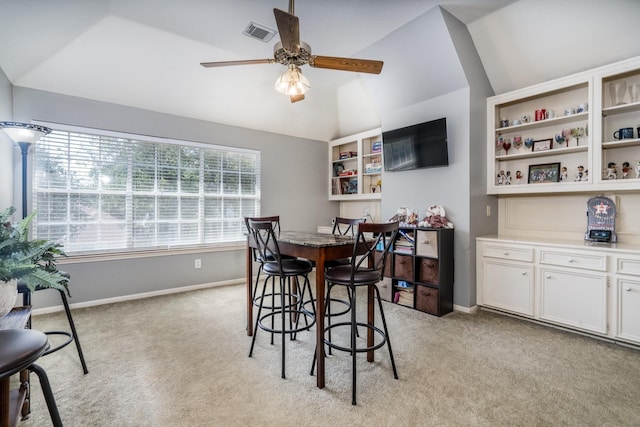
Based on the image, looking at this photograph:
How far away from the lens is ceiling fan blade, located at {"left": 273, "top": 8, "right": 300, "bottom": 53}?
1.76m

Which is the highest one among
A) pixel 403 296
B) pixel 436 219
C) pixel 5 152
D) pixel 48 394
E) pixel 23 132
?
pixel 23 132

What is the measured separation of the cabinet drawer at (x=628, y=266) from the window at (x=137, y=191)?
4.24m

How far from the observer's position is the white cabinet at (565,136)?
277cm

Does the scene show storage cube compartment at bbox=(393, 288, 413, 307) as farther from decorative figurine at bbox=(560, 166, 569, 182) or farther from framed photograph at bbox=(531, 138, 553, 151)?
framed photograph at bbox=(531, 138, 553, 151)

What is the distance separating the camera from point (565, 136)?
316 centimetres

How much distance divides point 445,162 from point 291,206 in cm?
266

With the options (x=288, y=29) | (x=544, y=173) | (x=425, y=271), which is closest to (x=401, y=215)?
(x=425, y=271)

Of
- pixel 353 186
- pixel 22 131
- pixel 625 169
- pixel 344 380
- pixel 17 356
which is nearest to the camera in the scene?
pixel 17 356

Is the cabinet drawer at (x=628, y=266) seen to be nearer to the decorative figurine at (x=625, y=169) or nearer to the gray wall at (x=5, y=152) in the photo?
the decorative figurine at (x=625, y=169)

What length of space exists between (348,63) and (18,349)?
2368mm

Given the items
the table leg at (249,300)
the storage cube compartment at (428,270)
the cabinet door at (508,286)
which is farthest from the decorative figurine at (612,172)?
the table leg at (249,300)

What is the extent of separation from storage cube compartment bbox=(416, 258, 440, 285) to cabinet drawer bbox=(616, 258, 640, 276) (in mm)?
1423

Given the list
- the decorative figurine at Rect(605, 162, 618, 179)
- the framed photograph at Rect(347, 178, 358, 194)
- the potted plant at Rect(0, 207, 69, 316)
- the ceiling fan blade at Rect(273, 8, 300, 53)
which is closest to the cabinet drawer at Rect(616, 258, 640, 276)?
the decorative figurine at Rect(605, 162, 618, 179)

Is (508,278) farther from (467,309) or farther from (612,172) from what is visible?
(612,172)
